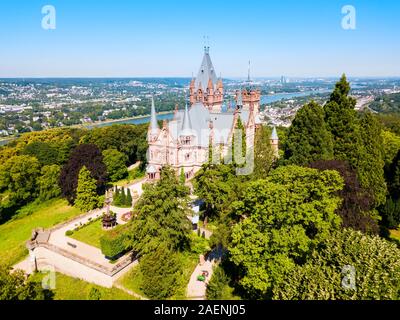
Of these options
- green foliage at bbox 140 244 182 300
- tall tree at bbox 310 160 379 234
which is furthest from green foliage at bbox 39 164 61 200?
tall tree at bbox 310 160 379 234

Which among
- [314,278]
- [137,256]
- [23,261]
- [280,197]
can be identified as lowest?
[23,261]

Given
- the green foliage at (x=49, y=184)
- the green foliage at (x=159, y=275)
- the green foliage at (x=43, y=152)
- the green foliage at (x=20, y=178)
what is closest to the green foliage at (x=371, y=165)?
the green foliage at (x=159, y=275)

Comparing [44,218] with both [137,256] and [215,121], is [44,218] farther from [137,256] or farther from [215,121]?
[215,121]

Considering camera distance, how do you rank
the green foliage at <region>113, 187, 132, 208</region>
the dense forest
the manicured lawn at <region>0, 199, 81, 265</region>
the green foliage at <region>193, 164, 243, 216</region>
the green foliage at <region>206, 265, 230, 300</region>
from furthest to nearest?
the green foliage at <region>113, 187, 132, 208</region> → the manicured lawn at <region>0, 199, 81, 265</region> → the green foliage at <region>193, 164, 243, 216</region> → the green foliage at <region>206, 265, 230, 300</region> → the dense forest

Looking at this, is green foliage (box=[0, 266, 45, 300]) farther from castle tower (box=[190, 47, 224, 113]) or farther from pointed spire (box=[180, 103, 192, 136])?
castle tower (box=[190, 47, 224, 113])

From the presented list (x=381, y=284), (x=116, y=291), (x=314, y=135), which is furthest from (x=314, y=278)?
(x=314, y=135)
